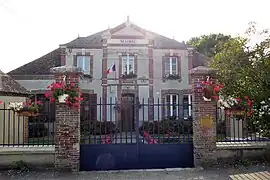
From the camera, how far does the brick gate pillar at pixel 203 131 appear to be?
23.1ft

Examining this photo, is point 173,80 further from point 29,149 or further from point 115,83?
point 29,149

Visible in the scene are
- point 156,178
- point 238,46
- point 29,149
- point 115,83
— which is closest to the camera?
point 156,178

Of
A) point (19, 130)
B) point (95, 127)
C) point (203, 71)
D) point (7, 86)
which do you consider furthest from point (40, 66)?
point (203, 71)

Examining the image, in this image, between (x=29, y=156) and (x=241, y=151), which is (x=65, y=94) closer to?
(x=29, y=156)

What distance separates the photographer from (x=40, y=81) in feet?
63.6

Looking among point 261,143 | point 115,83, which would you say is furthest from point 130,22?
point 261,143

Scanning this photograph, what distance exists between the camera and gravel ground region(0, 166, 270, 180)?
20.3 ft

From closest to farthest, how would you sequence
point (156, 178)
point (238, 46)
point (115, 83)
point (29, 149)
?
point (156, 178) → point (29, 149) → point (238, 46) → point (115, 83)

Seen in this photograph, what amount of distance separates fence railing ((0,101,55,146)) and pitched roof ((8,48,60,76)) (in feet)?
28.7

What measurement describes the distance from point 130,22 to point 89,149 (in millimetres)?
14347

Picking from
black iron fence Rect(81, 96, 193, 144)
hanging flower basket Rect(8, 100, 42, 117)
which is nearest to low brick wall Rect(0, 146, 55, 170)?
hanging flower basket Rect(8, 100, 42, 117)

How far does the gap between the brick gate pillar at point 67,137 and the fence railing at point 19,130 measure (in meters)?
0.39

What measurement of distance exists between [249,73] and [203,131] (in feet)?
6.20

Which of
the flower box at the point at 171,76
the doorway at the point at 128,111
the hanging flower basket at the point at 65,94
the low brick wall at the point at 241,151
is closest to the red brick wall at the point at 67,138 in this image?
the hanging flower basket at the point at 65,94
